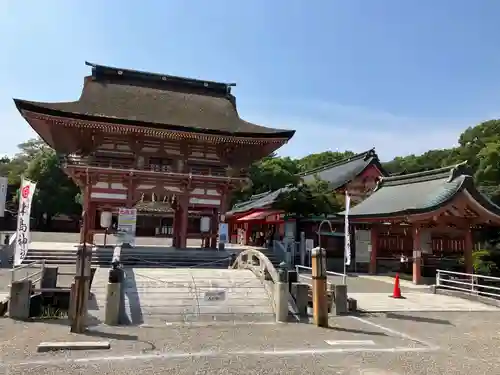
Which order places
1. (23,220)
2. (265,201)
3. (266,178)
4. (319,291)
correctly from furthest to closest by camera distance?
(266,178), (265,201), (23,220), (319,291)

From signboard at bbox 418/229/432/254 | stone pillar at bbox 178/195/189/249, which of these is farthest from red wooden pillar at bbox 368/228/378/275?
stone pillar at bbox 178/195/189/249

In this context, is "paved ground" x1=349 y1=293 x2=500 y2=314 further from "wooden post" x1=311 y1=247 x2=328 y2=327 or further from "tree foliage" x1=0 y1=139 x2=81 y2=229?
"tree foliage" x1=0 y1=139 x2=81 y2=229

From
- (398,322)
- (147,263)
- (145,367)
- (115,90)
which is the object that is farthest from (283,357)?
(115,90)

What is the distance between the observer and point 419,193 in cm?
2100

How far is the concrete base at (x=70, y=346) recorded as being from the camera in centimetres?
729

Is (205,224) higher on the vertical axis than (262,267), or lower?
higher

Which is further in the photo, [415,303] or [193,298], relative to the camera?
[415,303]

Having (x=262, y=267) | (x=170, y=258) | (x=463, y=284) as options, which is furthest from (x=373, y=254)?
(x=170, y=258)

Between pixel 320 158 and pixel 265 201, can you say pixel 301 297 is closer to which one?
pixel 265 201

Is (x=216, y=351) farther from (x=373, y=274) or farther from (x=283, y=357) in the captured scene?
(x=373, y=274)

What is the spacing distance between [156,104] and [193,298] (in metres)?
15.4

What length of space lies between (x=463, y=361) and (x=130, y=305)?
25.2ft

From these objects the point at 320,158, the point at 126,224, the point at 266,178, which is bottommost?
the point at 126,224

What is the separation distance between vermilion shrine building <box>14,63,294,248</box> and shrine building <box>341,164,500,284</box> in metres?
6.78
